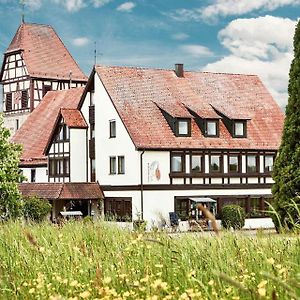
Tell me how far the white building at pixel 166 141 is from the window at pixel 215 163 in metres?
0.06

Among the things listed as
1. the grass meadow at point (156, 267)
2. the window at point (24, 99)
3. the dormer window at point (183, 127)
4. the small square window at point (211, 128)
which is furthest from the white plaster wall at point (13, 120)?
the grass meadow at point (156, 267)

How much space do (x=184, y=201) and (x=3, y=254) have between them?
37027mm

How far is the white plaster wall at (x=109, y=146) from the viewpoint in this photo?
47.7 metres

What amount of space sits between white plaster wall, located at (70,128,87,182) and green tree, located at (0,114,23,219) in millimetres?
8043

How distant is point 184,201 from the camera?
48531 millimetres

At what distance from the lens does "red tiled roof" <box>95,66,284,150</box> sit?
48.8 metres

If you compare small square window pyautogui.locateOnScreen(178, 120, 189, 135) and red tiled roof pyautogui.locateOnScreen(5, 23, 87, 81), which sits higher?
red tiled roof pyautogui.locateOnScreen(5, 23, 87, 81)

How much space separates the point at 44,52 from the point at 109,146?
95.3 feet

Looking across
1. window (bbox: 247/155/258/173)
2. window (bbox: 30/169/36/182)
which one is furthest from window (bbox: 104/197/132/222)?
window (bbox: 30/169/36/182)

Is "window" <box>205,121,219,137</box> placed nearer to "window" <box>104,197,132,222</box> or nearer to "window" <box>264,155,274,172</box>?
"window" <box>264,155,274,172</box>

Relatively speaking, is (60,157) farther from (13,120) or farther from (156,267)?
(156,267)

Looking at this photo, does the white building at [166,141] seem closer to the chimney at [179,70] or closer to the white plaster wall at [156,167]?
the white plaster wall at [156,167]

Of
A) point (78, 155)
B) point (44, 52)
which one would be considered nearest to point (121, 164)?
point (78, 155)

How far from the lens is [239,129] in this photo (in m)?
51.5
